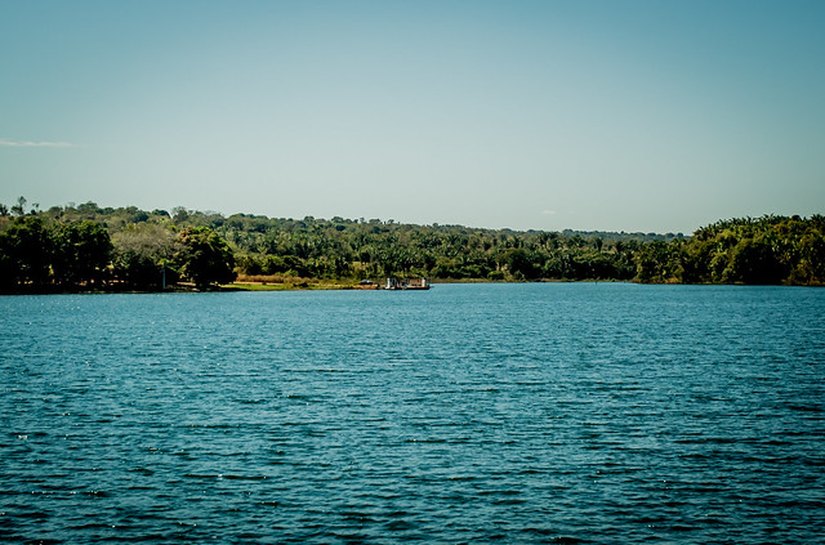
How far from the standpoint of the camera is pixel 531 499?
2562cm

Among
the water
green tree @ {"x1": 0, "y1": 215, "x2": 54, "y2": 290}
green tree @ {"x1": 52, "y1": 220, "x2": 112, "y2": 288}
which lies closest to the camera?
the water

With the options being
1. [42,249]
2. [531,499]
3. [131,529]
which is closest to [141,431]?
[131,529]

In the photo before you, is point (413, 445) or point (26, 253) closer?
point (413, 445)

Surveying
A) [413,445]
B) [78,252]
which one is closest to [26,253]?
[78,252]

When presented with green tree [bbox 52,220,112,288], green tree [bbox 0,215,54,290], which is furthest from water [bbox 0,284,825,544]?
green tree [bbox 52,220,112,288]

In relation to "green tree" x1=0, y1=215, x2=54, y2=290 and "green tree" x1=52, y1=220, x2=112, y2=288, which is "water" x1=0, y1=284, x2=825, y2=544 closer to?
"green tree" x1=0, y1=215, x2=54, y2=290

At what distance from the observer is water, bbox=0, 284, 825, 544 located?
23.4m

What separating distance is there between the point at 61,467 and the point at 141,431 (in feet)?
20.4

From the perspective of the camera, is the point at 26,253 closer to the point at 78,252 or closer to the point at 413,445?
the point at 78,252

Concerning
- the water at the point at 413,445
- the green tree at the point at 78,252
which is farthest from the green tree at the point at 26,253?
the water at the point at 413,445

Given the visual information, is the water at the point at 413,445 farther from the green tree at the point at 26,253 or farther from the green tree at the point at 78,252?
the green tree at the point at 78,252

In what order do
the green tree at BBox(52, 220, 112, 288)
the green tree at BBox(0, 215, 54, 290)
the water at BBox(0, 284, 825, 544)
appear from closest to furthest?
the water at BBox(0, 284, 825, 544)
the green tree at BBox(0, 215, 54, 290)
the green tree at BBox(52, 220, 112, 288)

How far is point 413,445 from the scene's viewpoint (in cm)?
3266

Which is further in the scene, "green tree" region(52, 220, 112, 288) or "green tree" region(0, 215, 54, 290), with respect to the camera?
"green tree" region(52, 220, 112, 288)
